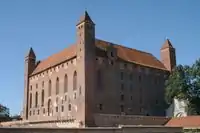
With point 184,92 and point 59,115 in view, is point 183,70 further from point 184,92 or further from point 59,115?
point 59,115

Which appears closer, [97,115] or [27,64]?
[97,115]

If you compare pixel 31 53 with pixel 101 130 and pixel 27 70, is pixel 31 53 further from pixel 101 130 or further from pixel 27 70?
pixel 101 130

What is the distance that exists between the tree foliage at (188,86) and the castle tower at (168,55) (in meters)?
9.25

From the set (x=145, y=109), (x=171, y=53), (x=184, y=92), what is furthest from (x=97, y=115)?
(x=171, y=53)

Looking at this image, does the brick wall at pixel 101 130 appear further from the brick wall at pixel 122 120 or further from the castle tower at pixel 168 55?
the castle tower at pixel 168 55

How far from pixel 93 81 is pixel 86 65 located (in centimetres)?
289

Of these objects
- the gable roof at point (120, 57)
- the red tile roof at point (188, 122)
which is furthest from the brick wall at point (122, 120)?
the gable roof at point (120, 57)

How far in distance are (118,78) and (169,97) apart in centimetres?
1091

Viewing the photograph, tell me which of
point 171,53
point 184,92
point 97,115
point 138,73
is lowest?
point 97,115

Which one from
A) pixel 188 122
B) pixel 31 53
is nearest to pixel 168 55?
pixel 188 122

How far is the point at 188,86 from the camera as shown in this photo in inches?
2329

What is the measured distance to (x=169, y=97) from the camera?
6122 cm

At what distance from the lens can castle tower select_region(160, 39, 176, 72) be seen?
229 ft

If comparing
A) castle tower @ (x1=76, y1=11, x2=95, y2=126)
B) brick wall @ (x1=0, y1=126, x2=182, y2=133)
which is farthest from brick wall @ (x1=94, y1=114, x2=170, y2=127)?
brick wall @ (x1=0, y1=126, x2=182, y2=133)
